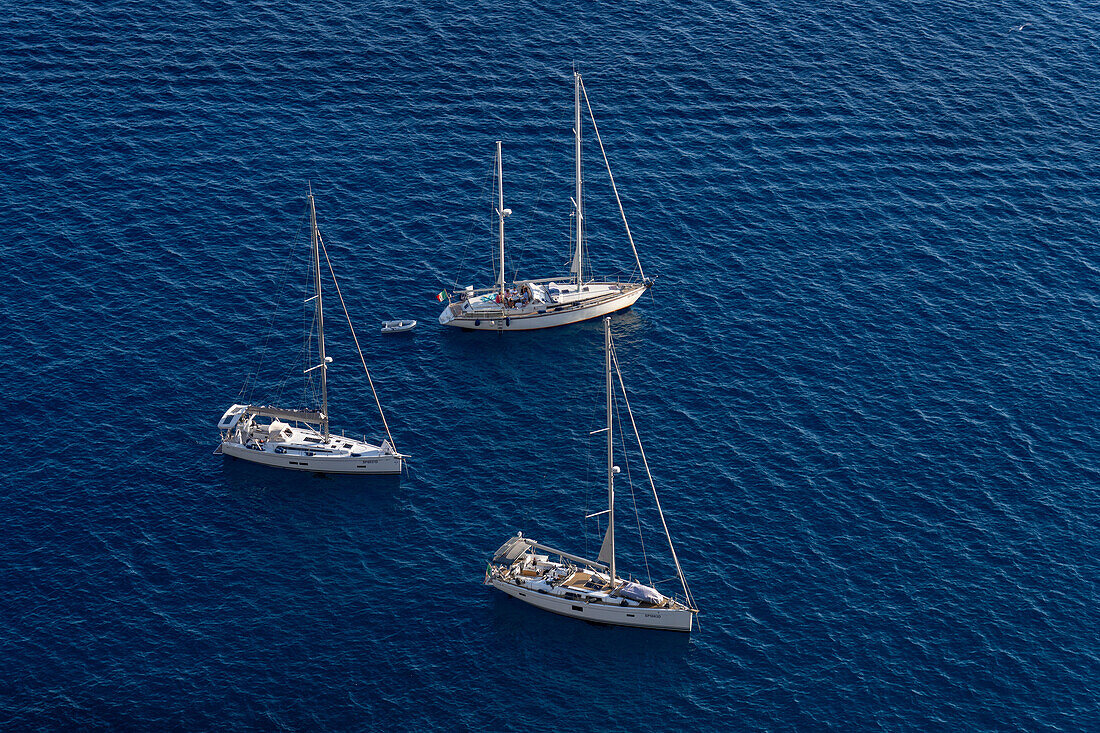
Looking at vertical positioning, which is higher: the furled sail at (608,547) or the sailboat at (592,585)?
the furled sail at (608,547)

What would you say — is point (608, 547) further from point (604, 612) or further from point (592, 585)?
point (604, 612)

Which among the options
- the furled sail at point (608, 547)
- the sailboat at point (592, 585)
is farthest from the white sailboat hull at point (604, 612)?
the furled sail at point (608, 547)

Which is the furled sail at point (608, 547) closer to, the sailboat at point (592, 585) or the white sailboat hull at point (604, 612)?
the sailboat at point (592, 585)

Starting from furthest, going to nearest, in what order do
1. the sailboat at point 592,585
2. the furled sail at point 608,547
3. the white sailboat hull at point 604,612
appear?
the furled sail at point 608,547
the sailboat at point 592,585
the white sailboat hull at point 604,612

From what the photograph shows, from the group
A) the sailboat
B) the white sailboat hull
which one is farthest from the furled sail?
the white sailboat hull

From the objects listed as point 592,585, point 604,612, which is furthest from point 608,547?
point 604,612

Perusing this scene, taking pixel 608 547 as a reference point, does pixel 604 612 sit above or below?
below

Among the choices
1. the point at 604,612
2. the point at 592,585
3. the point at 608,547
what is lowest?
Answer: the point at 604,612

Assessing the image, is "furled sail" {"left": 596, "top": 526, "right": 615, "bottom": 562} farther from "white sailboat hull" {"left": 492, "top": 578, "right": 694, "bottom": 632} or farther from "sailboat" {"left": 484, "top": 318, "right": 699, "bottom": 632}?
"white sailboat hull" {"left": 492, "top": 578, "right": 694, "bottom": 632}
